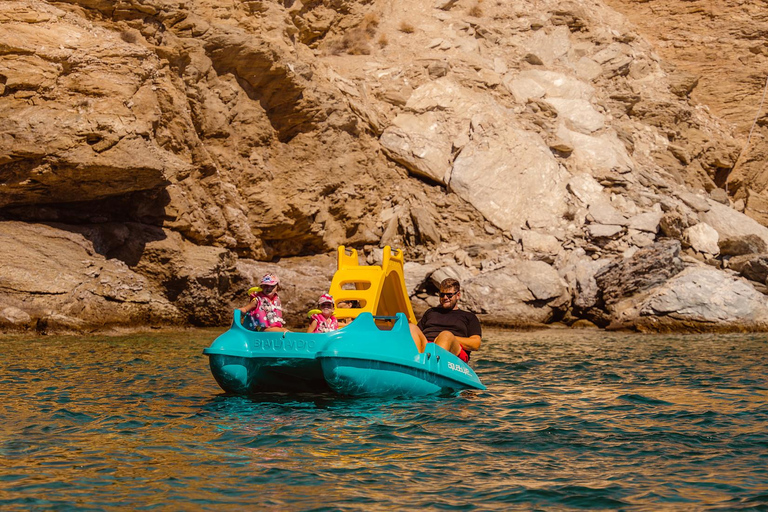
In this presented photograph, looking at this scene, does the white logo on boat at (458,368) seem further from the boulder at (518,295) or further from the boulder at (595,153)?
the boulder at (595,153)

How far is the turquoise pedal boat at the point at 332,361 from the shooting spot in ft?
26.1

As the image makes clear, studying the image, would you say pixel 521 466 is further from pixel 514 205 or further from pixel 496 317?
pixel 514 205

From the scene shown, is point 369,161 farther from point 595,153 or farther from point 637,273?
point 637,273

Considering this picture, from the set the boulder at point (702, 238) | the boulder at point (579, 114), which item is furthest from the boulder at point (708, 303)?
the boulder at point (579, 114)

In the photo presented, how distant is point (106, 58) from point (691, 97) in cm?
2439

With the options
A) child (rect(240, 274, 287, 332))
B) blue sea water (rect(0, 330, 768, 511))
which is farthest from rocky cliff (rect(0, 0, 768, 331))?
child (rect(240, 274, 287, 332))

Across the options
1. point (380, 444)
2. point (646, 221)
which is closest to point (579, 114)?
point (646, 221)

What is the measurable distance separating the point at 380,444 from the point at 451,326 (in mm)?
3444

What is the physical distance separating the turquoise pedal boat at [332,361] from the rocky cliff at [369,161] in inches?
344

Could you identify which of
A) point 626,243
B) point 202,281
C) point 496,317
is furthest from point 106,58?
point 626,243

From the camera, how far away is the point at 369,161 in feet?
86.2

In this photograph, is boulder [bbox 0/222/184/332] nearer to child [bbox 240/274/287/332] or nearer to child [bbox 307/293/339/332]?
child [bbox 240/274/287/332]

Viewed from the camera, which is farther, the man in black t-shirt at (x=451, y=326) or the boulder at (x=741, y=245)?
the boulder at (x=741, y=245)

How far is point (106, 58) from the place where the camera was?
18500mm
